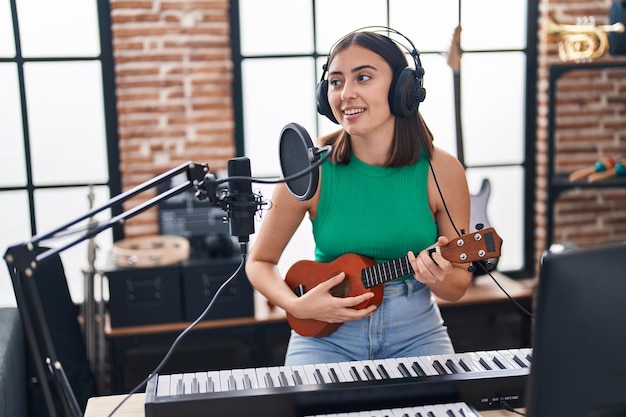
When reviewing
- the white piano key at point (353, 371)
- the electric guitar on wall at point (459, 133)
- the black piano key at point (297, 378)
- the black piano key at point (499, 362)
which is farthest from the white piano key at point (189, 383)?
the electric guitar on wall at point (459, 133)

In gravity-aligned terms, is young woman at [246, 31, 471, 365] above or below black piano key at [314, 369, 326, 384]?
above

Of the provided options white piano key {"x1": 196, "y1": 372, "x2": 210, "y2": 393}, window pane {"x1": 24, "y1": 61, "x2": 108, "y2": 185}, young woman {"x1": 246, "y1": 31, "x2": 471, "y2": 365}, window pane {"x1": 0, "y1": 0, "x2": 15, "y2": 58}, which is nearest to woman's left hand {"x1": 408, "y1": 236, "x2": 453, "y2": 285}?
young woman {"x1": 246, "y1": 31, "x2": 471, "y2": 365}

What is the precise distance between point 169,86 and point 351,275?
163cm

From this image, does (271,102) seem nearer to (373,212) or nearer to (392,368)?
(373,212)

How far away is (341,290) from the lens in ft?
6.55

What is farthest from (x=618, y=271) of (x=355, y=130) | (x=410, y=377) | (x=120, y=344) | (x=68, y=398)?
(x=120, y=344)

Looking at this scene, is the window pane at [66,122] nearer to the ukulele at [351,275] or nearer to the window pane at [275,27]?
the window pane at [275,27]

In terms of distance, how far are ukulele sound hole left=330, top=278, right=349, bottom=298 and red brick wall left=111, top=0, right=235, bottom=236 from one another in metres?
1.41

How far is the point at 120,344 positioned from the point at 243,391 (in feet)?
5.28

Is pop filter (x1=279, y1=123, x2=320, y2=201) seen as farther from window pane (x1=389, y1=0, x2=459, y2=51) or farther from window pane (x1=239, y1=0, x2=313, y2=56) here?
window pane (x1=389, y1=0, x2=459, y2=51)

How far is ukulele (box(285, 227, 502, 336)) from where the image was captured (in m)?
1.73

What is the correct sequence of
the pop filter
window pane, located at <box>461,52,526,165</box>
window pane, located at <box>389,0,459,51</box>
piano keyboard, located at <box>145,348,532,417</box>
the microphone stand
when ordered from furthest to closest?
window pane, located at <box>461,52,526,165</box>, window pane, located at <box>389,0,459,51</box>, piano keyboard, located at <box>145,348,532,417</box>, the pop filter, the microphone stand

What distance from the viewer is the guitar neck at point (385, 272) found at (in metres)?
1.85

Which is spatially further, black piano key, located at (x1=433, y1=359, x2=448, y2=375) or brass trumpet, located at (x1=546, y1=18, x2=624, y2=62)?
brass trumpet, located at (x1=546, y1=18, x2=624, y2=62)
